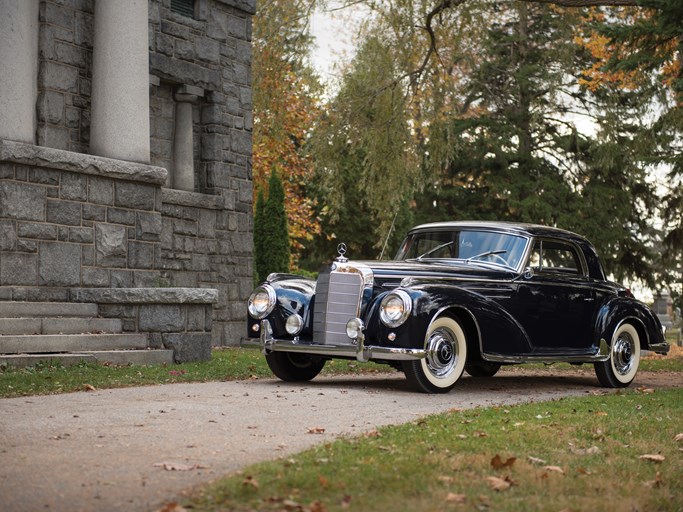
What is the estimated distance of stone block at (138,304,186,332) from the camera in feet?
43.0

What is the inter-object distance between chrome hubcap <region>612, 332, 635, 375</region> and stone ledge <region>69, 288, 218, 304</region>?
5127mm

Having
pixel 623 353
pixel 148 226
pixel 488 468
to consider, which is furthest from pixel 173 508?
pixel 148 226

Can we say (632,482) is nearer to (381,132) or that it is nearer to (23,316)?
(23,316)

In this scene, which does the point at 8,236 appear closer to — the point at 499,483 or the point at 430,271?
the point at 430,271

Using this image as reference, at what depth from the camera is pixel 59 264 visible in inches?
534

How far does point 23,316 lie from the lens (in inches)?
500

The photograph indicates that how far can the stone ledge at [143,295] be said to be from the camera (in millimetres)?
A: 13117

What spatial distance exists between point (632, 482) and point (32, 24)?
10953 mm

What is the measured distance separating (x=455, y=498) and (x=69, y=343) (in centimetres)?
786

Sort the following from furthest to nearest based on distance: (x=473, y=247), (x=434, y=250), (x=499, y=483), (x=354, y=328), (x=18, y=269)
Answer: (x=18, y=269) → (x=434, y=250) → (x=473, y=247) → (x=354, y=328) → (x=499, y=483)

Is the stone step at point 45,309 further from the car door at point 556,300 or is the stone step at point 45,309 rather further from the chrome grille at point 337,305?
the car door at point 556,300

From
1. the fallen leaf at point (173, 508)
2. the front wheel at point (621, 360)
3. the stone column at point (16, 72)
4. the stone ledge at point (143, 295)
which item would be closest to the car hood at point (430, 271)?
the front wheel at point (621, 360)

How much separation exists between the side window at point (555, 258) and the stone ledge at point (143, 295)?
14.2 ft

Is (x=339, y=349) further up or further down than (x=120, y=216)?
further down
